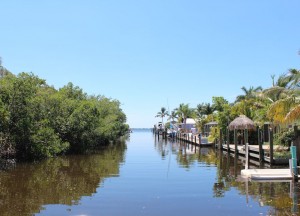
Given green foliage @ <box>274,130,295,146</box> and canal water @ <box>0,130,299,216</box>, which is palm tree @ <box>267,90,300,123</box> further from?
green foliage @ <box>274,130,295,146</box>

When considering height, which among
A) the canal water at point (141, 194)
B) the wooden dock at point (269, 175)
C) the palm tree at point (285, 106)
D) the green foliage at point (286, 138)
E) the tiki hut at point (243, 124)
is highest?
the palm tree at point (285, 106)

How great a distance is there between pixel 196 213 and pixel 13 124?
762 inches

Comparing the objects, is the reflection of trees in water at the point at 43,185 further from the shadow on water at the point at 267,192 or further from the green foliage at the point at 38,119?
the shadow on water at the point at 267,192

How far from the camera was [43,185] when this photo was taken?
55.6 feet

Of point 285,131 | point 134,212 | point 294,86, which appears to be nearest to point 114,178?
point 134,212

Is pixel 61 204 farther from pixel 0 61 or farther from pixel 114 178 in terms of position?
pixel 0 61

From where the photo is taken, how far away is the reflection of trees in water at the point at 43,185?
12856 millimetres

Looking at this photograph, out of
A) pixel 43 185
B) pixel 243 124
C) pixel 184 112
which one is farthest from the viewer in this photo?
pixel 184 112

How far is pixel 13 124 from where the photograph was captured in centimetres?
2703

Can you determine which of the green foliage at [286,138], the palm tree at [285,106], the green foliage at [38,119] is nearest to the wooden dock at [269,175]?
the palm tree at [285,106]

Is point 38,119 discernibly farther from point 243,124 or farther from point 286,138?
point 286,138

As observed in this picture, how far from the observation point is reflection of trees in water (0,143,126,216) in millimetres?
12856

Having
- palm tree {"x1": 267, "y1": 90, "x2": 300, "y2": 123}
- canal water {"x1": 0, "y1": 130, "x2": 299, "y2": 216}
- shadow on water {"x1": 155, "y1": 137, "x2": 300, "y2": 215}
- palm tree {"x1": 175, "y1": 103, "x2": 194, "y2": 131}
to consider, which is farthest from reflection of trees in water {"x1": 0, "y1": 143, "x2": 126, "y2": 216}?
palm tree {"x1": 175, "y1": 103, "x2": 194, "y2": 131}

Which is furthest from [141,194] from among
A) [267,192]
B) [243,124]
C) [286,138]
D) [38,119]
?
[38,119]
